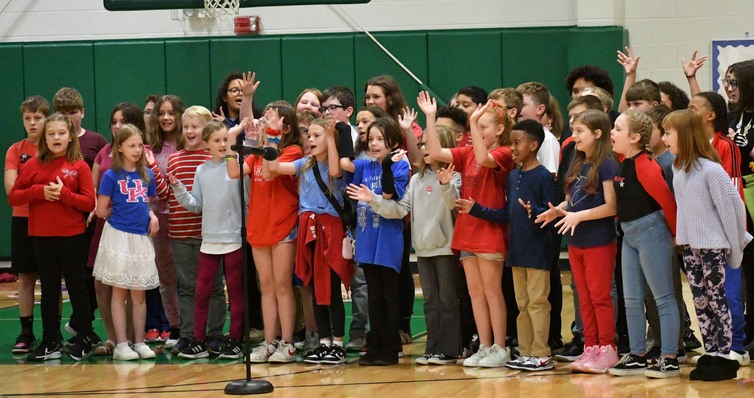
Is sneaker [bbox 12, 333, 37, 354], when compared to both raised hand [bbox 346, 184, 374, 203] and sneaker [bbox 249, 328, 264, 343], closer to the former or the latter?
sneaker [bbox 249, 328, 264, 343]

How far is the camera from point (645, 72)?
411 inches

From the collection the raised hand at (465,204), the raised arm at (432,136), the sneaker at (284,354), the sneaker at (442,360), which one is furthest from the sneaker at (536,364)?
the sneaker at (284,354)

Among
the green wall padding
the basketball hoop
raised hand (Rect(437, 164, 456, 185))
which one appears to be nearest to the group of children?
raised hand (Rect(437, 164, 456, 185))

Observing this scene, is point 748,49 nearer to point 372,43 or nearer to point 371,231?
point 372,43

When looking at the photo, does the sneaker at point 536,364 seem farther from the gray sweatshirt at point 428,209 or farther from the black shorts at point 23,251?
the black shorts at point 23,251

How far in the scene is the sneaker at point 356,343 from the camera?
277 inches

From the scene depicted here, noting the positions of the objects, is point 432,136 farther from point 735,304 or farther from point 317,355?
point 735,304

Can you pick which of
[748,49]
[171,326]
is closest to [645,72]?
[748,49]

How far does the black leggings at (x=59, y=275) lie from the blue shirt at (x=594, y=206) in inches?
129

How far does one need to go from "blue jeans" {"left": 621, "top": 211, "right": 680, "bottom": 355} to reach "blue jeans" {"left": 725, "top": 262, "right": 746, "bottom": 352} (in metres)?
0.37

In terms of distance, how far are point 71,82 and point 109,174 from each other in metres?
4.83

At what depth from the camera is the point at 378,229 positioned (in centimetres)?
647

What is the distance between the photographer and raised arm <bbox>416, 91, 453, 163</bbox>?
Answer: 242 inches

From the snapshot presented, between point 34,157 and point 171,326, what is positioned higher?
point 34,157
